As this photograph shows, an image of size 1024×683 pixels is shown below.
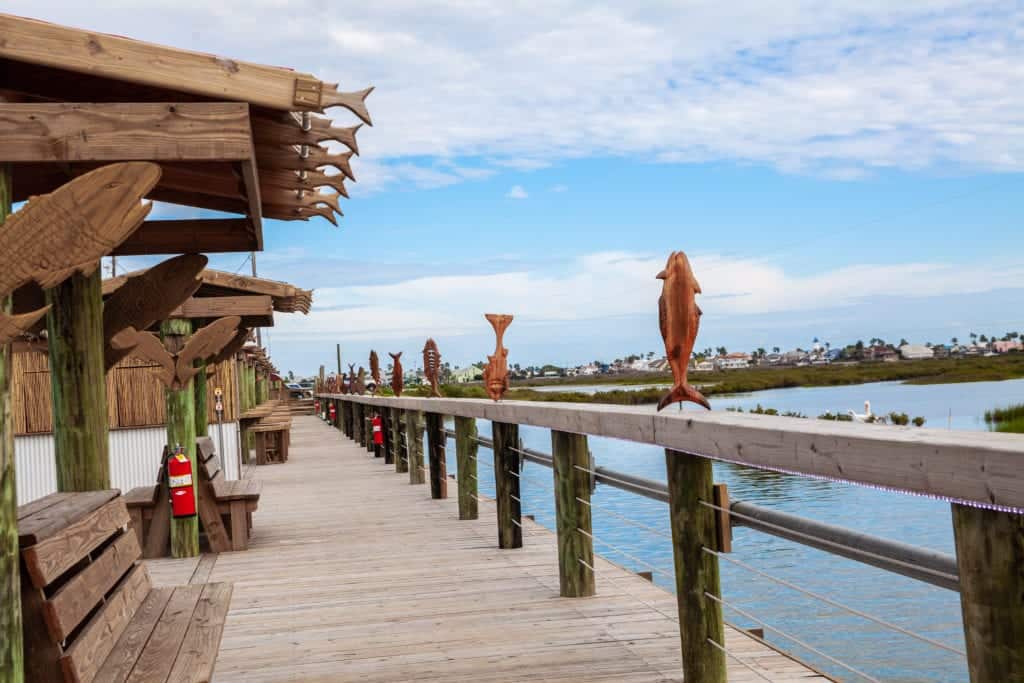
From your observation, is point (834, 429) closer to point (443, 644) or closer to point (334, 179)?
point (443, 644)

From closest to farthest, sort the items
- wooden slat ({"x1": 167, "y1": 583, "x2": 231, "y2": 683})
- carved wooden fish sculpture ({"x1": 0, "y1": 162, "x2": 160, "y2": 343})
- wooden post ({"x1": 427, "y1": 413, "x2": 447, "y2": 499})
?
carved wooden fish sculpture ({"x1": 0, "y1": 162, "x2": 160, "y2": 343}), wooden slat ({"x1": 167, "y1": 583, "x2": 231, "y2": 683}), wooden post ({"x1": 427, "y1": 413, "x2": 447, "y2": 499})

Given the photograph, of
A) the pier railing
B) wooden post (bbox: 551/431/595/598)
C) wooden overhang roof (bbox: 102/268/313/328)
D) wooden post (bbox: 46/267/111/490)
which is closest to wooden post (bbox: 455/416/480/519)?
the pier railing

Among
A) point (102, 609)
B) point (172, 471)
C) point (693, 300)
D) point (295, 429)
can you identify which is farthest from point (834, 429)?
point (295, 429)

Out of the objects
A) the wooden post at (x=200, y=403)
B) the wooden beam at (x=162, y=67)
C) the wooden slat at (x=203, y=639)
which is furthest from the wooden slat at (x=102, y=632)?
the wooden post at (x=200, y=403)

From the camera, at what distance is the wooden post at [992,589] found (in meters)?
2.09

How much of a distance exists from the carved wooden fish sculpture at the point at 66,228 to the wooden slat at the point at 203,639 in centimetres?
119

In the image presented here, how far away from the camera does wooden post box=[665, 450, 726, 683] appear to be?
3.69 metres

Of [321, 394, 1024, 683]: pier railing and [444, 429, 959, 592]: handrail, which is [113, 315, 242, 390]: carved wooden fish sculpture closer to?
[321, 394, 1024, 683]: pier railing

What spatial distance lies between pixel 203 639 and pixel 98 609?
350 millimetres

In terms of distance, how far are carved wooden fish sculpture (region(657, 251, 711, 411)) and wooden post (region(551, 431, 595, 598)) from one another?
156 cm

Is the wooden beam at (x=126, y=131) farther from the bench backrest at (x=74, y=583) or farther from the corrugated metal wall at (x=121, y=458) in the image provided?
the corrugated metal wall at (x=121, y=458)

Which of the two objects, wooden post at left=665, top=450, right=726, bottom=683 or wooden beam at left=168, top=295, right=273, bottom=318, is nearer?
wooden post at left=665, top=450, right=726, bottom=683

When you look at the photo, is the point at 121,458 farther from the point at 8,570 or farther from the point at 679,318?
the point at 8,570

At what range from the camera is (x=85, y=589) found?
3115 mm
